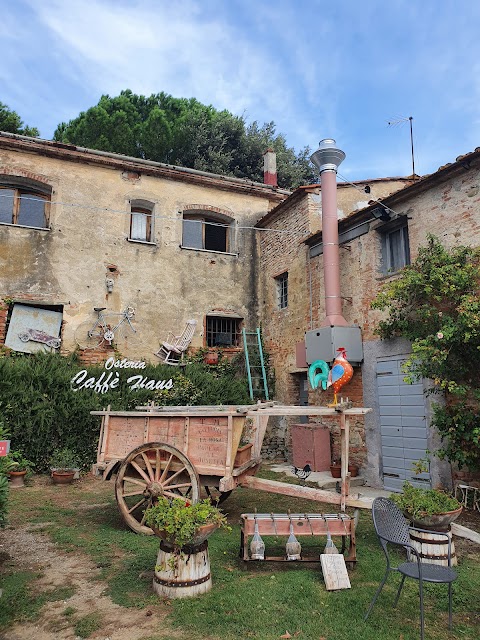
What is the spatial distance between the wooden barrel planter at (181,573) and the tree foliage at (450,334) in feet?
14.6

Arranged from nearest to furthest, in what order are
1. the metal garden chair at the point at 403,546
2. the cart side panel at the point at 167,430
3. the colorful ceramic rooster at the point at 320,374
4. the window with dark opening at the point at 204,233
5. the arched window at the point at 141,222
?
the metal garden chair at the point at 403,546 < the cart side panel at the point at 167,430 < the colorful ceramic rooster at the point at 320,374 < the arched window at the point at 141,222 < the window with dark opening at the point at 204,233

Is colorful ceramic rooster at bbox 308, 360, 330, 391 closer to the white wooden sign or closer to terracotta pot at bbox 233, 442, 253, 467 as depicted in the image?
terracotta pot at bbox 233, 442, 253, 467

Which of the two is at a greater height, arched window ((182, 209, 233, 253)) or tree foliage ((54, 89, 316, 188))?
tree foliage ((54, 89, 316, 188))

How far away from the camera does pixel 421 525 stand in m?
5.09

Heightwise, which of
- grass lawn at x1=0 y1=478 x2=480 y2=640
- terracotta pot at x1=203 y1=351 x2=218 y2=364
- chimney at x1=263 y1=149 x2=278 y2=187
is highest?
chimney at x1=263 y1=149 x2=278 y2=187

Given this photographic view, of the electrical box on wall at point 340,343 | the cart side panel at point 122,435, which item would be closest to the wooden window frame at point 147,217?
the electrical box on wall at point 340,343

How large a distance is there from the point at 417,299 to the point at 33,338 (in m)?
8.92

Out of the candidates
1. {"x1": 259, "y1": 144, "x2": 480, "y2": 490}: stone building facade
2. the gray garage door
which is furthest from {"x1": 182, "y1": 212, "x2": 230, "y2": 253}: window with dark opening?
the gray garage door

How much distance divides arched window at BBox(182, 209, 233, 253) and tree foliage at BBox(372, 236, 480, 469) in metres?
7.18

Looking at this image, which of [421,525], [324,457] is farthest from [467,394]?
[324,457]

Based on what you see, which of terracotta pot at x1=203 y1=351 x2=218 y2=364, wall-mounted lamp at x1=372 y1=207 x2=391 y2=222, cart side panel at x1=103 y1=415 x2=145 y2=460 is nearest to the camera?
cart side panel at x1=103 y1=415 x2=145 y2=460

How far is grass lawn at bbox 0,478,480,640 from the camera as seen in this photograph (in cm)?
365

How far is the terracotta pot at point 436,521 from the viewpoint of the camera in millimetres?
5000

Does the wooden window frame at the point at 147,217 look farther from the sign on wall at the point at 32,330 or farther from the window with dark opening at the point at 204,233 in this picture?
the sign on wall at the point at 32,330
